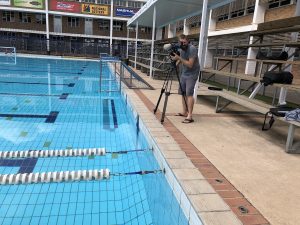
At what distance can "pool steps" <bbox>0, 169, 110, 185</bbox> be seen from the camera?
3137 mm

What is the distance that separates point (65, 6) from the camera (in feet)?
109

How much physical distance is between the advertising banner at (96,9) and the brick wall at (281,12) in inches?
948

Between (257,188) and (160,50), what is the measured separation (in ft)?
44.8

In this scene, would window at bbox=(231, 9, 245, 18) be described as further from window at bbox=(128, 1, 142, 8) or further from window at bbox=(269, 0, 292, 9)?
window at bbox=(128, 1, 142, 8)

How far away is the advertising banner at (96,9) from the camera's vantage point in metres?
34.0

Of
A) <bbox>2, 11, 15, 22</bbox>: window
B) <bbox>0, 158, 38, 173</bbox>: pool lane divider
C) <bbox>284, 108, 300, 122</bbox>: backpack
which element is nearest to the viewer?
<bbox>284, 108, 300, 122</bbox>: backpack

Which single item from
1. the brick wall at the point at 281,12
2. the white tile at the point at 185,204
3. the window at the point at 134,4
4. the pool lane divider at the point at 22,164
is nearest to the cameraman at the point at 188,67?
the white tile at the point at 185,204

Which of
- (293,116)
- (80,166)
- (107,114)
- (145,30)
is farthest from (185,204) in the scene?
(145,30)

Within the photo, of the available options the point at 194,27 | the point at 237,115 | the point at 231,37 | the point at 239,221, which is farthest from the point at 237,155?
the point at 194,27

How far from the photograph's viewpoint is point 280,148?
3.90 m

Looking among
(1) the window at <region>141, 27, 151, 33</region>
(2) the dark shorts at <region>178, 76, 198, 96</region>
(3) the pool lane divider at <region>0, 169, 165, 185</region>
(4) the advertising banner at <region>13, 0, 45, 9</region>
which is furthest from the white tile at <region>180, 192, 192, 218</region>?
(1) the window at <region>141, 27, 151, 33</region>

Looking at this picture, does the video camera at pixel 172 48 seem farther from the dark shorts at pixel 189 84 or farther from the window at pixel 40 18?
the window at pixel 40 18

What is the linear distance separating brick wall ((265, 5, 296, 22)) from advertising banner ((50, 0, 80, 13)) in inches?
991

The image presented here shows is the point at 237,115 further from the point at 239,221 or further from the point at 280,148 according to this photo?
the point at 239,221
